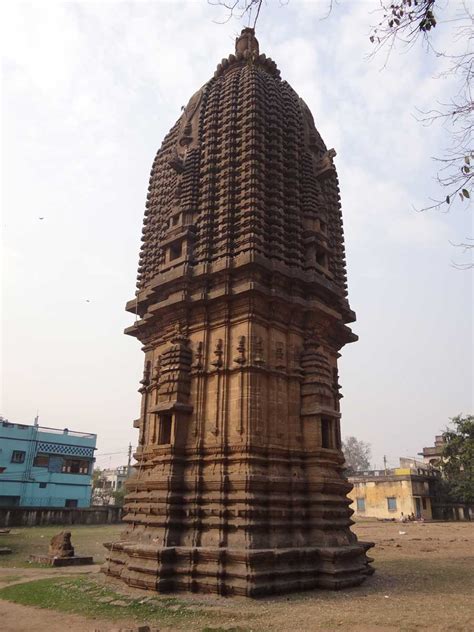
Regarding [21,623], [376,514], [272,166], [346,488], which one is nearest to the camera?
[21,623]

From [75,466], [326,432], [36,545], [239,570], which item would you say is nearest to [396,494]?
[75,466]

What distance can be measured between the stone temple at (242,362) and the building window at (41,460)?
28.5 m

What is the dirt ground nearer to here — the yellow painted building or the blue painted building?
the blue painted building

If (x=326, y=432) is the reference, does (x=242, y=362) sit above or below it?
above

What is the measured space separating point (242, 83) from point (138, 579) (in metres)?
13.6

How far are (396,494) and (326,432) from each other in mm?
Result: 37454

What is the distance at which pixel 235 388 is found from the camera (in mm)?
11602

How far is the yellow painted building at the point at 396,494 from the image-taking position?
44.4 meters

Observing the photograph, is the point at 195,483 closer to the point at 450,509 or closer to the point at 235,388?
the point at 235,388

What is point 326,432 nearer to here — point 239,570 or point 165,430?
point 165,430

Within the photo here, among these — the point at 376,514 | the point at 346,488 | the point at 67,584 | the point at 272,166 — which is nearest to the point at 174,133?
the point at 272,166

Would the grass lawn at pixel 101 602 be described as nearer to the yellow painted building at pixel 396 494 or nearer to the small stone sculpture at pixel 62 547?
the small stone sculpture at pixel 62 547

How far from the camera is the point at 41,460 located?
39.4 metres

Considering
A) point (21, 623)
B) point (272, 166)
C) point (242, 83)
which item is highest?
point (242, 83)
